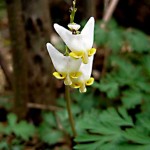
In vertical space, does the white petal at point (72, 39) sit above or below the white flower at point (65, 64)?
above

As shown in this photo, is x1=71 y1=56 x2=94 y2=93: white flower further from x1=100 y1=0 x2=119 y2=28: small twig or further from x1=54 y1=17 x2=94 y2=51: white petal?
x1=100 y1=0 x2=119 y2=28: small twig

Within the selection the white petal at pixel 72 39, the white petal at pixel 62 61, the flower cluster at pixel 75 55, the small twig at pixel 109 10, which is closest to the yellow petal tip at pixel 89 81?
the flower cluster at pixel 75 55

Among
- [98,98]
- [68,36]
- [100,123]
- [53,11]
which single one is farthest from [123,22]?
[68,36]

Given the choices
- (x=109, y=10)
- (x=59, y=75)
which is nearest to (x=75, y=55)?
(x=59, y=75)

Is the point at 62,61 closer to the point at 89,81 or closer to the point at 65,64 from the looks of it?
the point at 65,64

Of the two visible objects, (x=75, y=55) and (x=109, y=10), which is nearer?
(x=75, y=55)

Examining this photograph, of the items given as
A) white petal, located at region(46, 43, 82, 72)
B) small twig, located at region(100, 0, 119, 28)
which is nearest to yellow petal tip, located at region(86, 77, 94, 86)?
white petal, located at region(46, 43, 82, 72)

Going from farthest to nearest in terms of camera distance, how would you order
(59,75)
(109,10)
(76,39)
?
1. (109,10)
2. (59,75)
3. (76,39)

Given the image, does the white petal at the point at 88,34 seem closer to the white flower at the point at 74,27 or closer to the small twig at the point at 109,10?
the white flower at the point at 74,27

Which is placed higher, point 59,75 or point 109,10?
point 59,75

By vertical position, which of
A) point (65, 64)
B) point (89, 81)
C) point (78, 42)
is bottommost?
point (89, 81)
